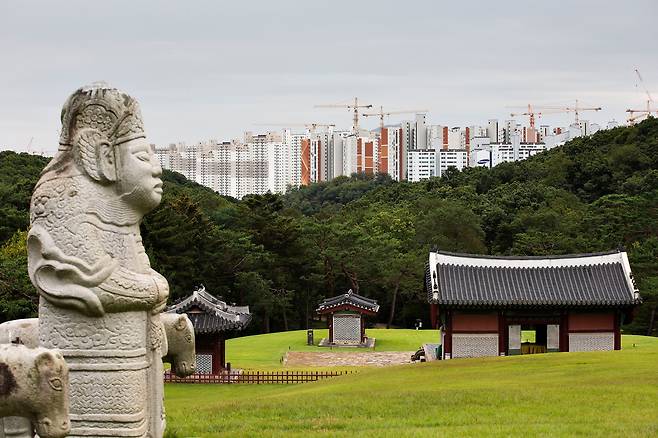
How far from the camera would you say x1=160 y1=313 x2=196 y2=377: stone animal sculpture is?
7301mm

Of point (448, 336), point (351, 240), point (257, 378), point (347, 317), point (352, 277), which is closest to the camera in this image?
point (257, 378)

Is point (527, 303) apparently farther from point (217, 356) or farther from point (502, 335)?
point (217, 356)

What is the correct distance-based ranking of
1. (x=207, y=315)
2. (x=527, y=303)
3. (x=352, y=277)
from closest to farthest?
1. (x=527, y=303)
2. (x=207, y=315)
3. (x=352, y=277)

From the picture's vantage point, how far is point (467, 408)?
1239 cm

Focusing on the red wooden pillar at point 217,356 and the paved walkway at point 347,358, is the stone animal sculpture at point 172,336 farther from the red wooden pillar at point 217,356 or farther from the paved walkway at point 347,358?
the paved walkway at point 347,358

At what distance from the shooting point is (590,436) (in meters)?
9.81

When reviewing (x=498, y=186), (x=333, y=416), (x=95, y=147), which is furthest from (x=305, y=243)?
(x=95, y=147)

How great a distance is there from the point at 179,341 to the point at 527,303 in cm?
2089

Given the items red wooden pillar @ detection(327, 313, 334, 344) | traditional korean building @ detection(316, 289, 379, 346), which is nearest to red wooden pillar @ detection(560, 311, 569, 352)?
traditional korean building @ detection(316, 289, 379, 346)

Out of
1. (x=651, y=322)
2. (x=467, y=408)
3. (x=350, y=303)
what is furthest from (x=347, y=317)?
(x=467, y=408)

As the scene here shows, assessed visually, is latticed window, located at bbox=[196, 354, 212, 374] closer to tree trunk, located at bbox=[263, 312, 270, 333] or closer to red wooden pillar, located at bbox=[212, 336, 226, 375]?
red wooden pillar, located at bbox=[212, 336, 226, 375]

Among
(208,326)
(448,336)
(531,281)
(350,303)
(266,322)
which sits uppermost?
(531,281)

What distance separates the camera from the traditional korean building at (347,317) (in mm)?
36969

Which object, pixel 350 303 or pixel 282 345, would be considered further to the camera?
pixel 350 303
